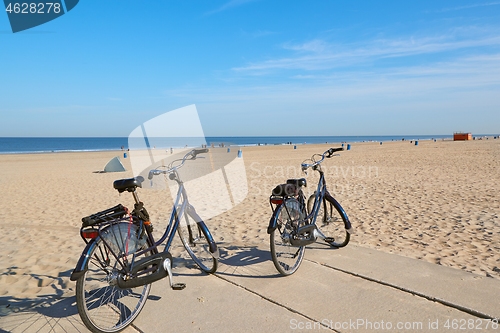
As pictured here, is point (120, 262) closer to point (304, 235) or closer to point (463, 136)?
point (304, 235)

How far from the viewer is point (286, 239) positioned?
4121 millimetres

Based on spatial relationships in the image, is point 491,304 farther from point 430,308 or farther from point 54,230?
point 54,230

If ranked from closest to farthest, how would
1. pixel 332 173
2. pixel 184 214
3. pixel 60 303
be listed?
pixel 60 303 → pixel 184 214 → pixel 332 173

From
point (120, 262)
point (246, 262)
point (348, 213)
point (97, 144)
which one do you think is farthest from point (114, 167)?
point (97, 144)

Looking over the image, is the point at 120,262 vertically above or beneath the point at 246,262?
above

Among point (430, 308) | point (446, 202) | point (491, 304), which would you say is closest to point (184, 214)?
point (430, 308)

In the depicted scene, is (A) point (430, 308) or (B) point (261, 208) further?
(B) point (261, 208)

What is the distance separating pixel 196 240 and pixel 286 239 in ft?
3.63

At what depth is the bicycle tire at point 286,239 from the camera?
13.1ft

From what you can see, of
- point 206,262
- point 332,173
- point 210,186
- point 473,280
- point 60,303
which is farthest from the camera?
point 332,173

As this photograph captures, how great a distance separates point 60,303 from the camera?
352 cm

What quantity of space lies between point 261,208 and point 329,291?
486 centimetres

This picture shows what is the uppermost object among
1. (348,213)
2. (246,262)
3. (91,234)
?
(91,234)

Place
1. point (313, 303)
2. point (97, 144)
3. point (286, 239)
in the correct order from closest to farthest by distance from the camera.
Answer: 1. point (313, 303)
2. point (286, 239)
3. point (97, 144)
